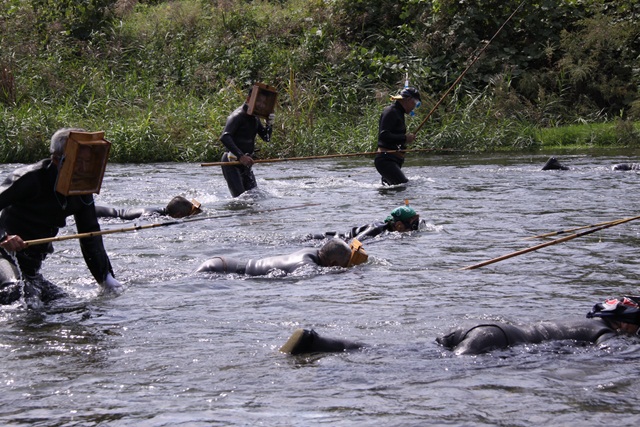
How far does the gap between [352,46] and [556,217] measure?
1298 cm

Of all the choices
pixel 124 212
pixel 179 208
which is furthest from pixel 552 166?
pixel 124 212

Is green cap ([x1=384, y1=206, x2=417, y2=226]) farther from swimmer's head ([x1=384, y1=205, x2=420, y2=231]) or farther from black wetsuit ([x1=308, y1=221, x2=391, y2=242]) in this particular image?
black wetsuit ([x1=308, y1=221, x2=391, y2=242])

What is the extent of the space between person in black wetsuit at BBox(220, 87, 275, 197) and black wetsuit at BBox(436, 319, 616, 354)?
646cm

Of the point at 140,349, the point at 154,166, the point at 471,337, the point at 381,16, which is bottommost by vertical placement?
the point at 154,166

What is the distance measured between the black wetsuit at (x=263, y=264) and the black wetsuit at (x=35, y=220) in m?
1.09

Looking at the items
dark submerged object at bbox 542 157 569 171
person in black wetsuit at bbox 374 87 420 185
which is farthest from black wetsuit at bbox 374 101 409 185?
dark submerged object at bbox 542 157 569 171

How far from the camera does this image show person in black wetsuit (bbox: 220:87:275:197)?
11.5 meters

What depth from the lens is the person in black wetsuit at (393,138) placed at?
12.7 m

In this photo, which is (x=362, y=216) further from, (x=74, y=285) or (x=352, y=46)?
(x=352, y=46)

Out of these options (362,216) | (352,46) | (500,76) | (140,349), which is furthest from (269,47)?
(140,349)

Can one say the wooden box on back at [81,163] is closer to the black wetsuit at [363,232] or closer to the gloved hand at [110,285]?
the gloved hand at [110,285]

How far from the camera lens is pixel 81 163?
5.92 m

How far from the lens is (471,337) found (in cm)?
516

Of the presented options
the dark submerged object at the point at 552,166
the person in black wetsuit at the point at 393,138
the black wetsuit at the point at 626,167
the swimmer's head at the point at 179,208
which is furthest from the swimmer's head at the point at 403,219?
the black wetsuit at the point at 626,167
